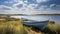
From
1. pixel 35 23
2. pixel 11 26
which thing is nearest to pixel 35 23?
pixel 35 23

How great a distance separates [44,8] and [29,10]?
0.54 ft

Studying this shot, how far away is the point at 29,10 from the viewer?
1246 mm

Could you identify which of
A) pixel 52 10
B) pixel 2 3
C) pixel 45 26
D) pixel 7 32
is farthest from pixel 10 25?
pixel 52 10

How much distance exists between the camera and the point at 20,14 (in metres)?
1.24

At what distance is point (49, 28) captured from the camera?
48.7 inches

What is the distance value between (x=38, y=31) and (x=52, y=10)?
10.7 inches

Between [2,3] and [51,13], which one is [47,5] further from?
[2,3]

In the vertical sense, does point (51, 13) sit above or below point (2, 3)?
below

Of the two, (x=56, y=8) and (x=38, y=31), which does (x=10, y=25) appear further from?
(x=56, y=8)

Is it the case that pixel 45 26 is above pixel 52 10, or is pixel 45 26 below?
below

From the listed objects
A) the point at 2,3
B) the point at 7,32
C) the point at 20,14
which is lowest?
the point at 7,32

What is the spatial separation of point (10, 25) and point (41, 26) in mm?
331

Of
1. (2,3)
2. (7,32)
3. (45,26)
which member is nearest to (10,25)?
(7,32)

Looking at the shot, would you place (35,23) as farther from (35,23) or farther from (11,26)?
(11,26)
